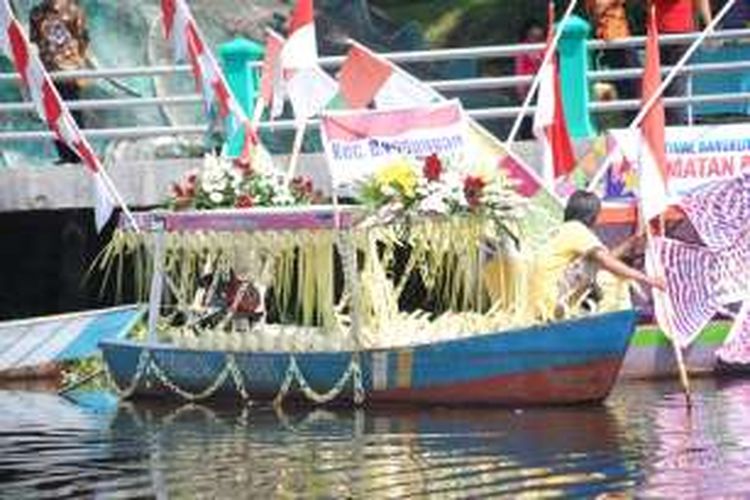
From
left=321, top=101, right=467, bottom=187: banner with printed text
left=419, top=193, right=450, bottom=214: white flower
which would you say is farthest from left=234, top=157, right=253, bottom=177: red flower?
left=419, top=193, right=450, bottom=214: white flower

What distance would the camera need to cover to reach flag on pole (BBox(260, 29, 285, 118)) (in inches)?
738

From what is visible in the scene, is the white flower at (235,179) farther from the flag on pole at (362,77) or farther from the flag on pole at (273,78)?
the flag on pole at (273,78)

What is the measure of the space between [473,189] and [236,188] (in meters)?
2.10

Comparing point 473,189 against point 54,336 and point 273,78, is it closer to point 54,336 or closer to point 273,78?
point 273,78

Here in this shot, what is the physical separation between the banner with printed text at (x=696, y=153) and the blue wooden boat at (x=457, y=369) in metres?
2.95

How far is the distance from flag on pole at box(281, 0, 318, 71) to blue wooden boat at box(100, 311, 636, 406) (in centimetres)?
253

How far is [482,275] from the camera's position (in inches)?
655

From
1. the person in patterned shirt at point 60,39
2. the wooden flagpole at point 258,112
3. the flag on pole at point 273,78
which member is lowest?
→ the wooden flagpole at point 258,112

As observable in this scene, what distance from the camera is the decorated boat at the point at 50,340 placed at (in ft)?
65.2

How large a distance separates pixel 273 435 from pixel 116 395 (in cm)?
344

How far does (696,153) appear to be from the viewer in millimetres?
18812

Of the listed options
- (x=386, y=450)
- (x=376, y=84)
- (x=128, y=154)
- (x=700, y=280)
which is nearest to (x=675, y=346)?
(x=700, y=280)

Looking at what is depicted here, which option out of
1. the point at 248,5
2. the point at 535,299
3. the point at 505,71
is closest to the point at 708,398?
the point at 535,299

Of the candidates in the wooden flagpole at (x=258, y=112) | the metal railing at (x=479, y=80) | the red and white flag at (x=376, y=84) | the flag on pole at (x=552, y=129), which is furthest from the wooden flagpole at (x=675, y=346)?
the wooden flagpole at (x=258, y=112)
